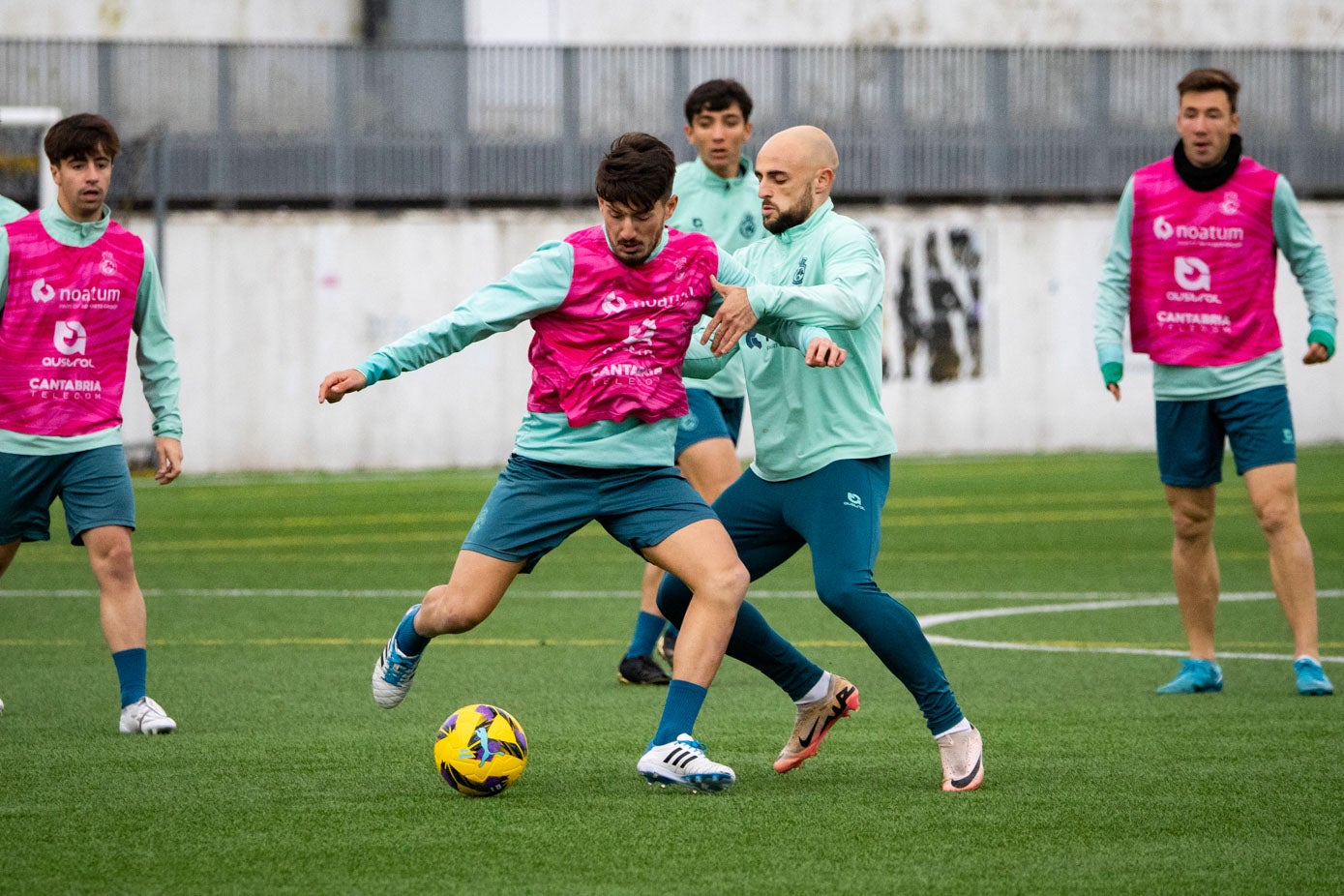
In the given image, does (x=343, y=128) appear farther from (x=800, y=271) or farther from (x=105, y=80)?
(x=800, y=271)

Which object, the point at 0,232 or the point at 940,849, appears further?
the point at 0,232

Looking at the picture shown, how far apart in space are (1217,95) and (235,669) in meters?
4.81

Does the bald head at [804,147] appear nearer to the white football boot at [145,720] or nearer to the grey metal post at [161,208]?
the white football boot at [145,720]

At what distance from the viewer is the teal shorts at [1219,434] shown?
7801 millimetres

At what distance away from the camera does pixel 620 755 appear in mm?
6297

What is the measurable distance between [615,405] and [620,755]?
127cm

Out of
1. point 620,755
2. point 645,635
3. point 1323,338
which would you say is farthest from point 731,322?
point 1323,338

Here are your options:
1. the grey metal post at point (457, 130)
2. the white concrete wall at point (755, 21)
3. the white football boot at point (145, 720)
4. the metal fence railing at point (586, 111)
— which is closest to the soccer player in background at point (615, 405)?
the white football boot at point (145, 720)

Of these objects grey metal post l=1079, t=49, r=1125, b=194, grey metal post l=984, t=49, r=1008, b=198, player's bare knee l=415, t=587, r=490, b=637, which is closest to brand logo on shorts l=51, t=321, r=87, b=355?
player's bare knee l=415, t=587, r=490, b=637

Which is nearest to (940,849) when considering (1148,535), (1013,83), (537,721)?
(537,721)

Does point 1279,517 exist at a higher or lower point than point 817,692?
higher

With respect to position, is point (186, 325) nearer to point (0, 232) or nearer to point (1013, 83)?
point (1013, 83)

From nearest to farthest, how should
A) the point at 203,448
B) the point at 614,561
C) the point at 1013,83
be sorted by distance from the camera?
1. the point at 614,561
2. the point at 203,448
3. the point at 1013,83

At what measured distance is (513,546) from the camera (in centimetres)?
582
